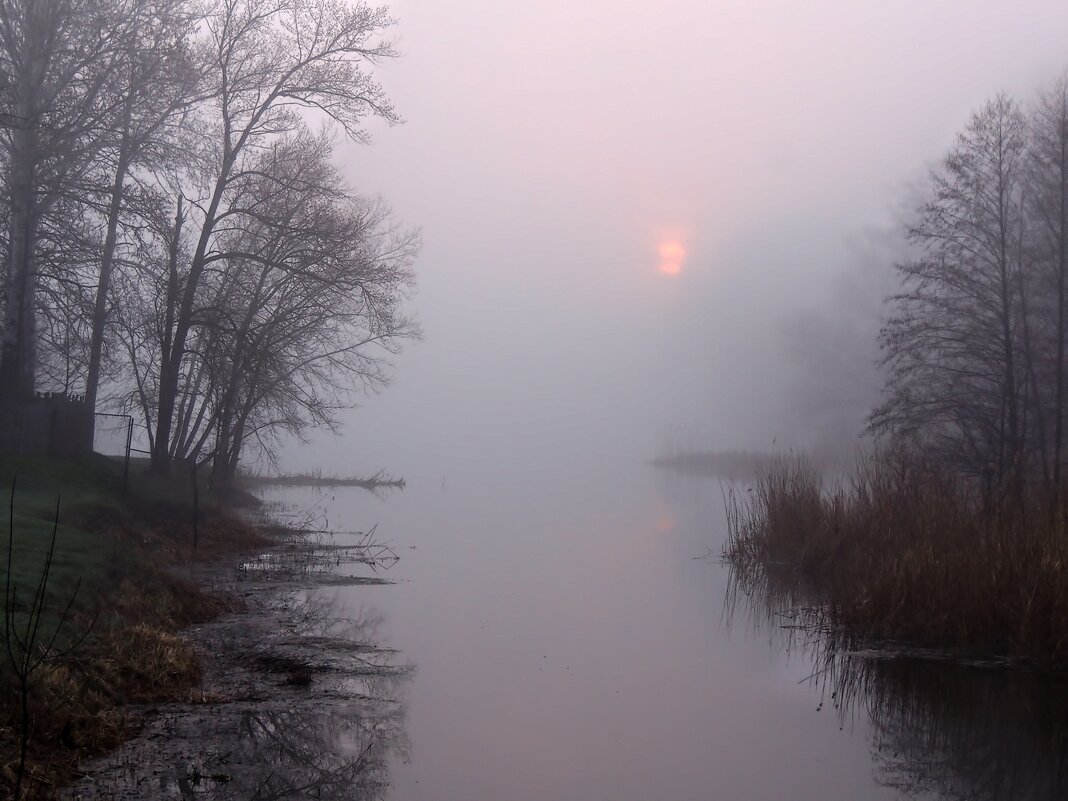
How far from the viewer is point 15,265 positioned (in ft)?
59.6

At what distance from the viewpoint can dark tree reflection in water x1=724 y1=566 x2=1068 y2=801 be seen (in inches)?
241

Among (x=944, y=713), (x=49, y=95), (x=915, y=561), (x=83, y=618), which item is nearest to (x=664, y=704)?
(x=944, y=713)

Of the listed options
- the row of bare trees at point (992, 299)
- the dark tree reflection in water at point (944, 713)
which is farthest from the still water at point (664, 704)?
the row of bare trees at point (992, 299)

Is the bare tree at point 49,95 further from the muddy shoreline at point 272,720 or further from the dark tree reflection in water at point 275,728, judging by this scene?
the dark tree reflection in water at point 275,728

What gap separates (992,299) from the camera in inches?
858

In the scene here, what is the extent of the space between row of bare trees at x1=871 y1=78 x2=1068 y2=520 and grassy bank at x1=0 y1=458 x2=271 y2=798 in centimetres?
1461

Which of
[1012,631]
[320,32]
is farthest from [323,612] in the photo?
[320,32]

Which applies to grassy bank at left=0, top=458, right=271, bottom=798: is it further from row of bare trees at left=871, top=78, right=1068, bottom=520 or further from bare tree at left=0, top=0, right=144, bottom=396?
row of bare trees at left=871, top=78, right=1068, bottom=520

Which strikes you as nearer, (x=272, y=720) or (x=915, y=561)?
(x=272, y=720)

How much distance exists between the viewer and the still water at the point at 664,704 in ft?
20.2

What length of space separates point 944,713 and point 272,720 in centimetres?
492

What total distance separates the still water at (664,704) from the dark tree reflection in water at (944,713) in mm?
21

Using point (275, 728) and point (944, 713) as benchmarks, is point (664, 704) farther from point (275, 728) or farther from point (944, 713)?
point (275, 728)

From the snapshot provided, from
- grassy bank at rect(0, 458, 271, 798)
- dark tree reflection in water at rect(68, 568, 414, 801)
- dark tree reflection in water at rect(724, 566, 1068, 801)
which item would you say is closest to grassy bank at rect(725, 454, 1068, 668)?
dark tree reflection in water at rect(724, 566, 1068, 801)
